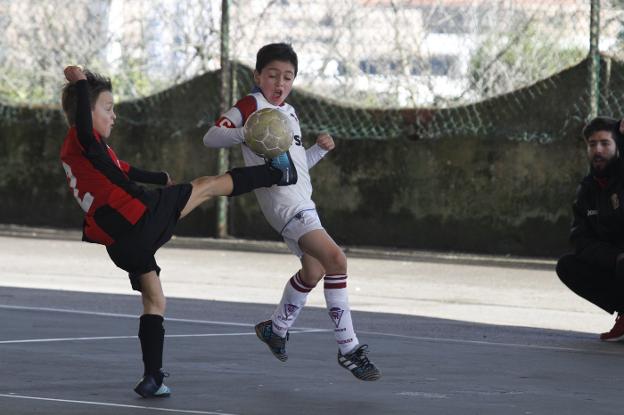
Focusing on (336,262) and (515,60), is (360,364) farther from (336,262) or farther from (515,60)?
(515,60)

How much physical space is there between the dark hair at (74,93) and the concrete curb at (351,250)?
28.2 ft

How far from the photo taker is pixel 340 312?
28.1 ft

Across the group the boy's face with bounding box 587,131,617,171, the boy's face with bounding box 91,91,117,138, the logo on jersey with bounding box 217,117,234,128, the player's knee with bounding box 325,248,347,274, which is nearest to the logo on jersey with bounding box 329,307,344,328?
the player's knee with bounding box 325,248,347,274

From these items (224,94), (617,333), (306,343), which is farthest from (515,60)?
(306,343)

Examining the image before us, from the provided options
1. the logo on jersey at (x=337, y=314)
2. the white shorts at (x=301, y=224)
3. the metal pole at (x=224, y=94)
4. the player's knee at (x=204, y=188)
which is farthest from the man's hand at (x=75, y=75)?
the metal pole at (x=224, y=94)

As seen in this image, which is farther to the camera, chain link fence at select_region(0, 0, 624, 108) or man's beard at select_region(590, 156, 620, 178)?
chain link fence at select_region(0, 0, 624, 108)

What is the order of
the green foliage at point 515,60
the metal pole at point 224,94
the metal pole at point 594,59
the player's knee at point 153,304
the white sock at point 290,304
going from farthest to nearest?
the metal pole at point 224,94
the green foliage at point 515,60
the metal pole at point 594,59
the white sock at point 290,304
the player's knee at point 153,304

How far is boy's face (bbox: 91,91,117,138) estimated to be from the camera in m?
7.93

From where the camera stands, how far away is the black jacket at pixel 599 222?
1061 cm

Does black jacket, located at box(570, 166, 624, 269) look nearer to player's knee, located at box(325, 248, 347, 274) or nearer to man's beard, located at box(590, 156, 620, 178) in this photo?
man's beard, located at box(590, 156, 620, 178)

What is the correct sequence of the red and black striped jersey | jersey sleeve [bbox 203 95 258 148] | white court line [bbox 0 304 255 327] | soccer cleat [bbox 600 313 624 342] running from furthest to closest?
white court line [bbox 0 304 255 327] < soccer cleat [bbox 600 313 624 342] < jersey sleeve [bbox 203 95 258 148] < the red and black striped jersey

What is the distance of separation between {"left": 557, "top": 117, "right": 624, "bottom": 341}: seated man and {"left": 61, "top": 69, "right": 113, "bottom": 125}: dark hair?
12.8 ft

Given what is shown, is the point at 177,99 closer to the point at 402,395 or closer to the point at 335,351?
the point at 335,351

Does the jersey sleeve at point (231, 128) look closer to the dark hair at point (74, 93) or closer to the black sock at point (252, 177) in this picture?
the black sock at point (252, 177)
